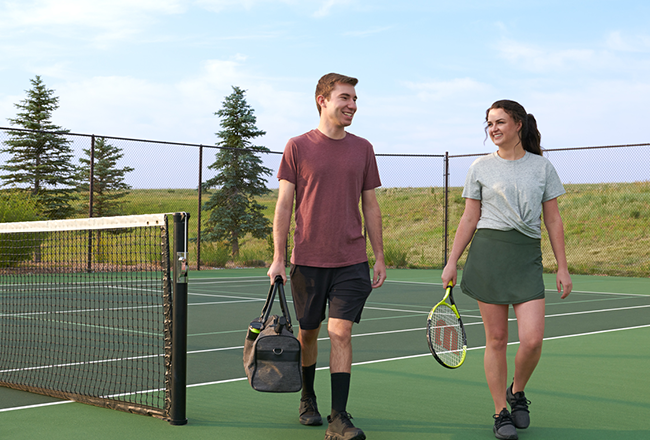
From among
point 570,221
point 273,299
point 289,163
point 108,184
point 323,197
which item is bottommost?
point 273,299

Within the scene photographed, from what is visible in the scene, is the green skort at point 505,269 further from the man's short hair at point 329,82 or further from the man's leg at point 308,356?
the man's short hair at point 329,82

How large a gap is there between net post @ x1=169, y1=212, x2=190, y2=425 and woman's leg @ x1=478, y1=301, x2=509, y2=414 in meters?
1.52

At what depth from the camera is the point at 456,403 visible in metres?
4.49

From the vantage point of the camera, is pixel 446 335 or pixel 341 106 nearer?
pixel 341 106

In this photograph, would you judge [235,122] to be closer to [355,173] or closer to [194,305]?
[194,305]

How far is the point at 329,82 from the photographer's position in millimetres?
3764

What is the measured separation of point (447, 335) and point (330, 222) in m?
1.02

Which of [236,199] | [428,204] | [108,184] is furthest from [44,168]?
[428,204]

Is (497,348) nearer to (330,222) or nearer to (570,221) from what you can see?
(330,222)

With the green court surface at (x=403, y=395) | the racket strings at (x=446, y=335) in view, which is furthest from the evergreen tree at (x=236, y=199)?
the racket strings at (x=446, y=335)

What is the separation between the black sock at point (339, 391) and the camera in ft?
11.8

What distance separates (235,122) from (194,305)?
1722 centimetres

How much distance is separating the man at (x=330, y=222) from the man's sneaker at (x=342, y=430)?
115 mm

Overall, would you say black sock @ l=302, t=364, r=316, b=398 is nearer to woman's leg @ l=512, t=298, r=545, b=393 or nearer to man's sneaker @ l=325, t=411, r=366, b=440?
man's sneaker @ l=325, t=411, r=366, b=440
